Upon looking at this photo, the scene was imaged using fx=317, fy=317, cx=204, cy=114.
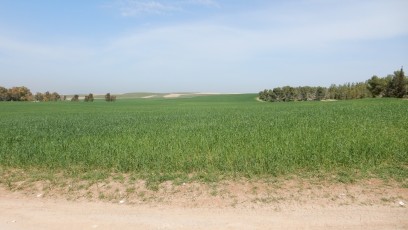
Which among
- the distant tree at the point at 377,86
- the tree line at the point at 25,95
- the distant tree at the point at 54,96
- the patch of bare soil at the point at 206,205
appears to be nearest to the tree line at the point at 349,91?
the distant tree at the point at 377,86

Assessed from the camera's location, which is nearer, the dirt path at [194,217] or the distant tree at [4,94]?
the dirt path at [194,217]

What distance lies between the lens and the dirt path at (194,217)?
5477 mm

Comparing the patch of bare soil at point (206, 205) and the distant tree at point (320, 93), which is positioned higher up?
the distant tree at point (320, 93)

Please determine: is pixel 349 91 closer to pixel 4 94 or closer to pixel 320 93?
pixel 320 93

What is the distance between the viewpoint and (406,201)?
21.3ft

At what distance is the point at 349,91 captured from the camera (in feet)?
320

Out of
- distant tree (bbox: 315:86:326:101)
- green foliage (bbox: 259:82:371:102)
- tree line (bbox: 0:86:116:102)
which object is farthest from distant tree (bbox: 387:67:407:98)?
tree line (bbox: 0:86:116:102)

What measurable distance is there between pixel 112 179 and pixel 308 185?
5081mm

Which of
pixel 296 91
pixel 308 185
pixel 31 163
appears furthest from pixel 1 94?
pixel 308 185

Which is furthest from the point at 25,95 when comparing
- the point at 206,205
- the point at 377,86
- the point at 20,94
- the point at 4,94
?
the point at 206,205

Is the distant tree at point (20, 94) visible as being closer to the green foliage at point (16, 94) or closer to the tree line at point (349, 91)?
the green foliage at point (16, 94)

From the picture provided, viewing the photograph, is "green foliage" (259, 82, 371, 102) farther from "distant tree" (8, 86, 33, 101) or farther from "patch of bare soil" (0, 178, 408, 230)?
"patch of bare soil" (0, 178, 408, 230)

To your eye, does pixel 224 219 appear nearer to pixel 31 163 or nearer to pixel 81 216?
pixel 81 216

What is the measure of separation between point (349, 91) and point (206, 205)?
333 feet
